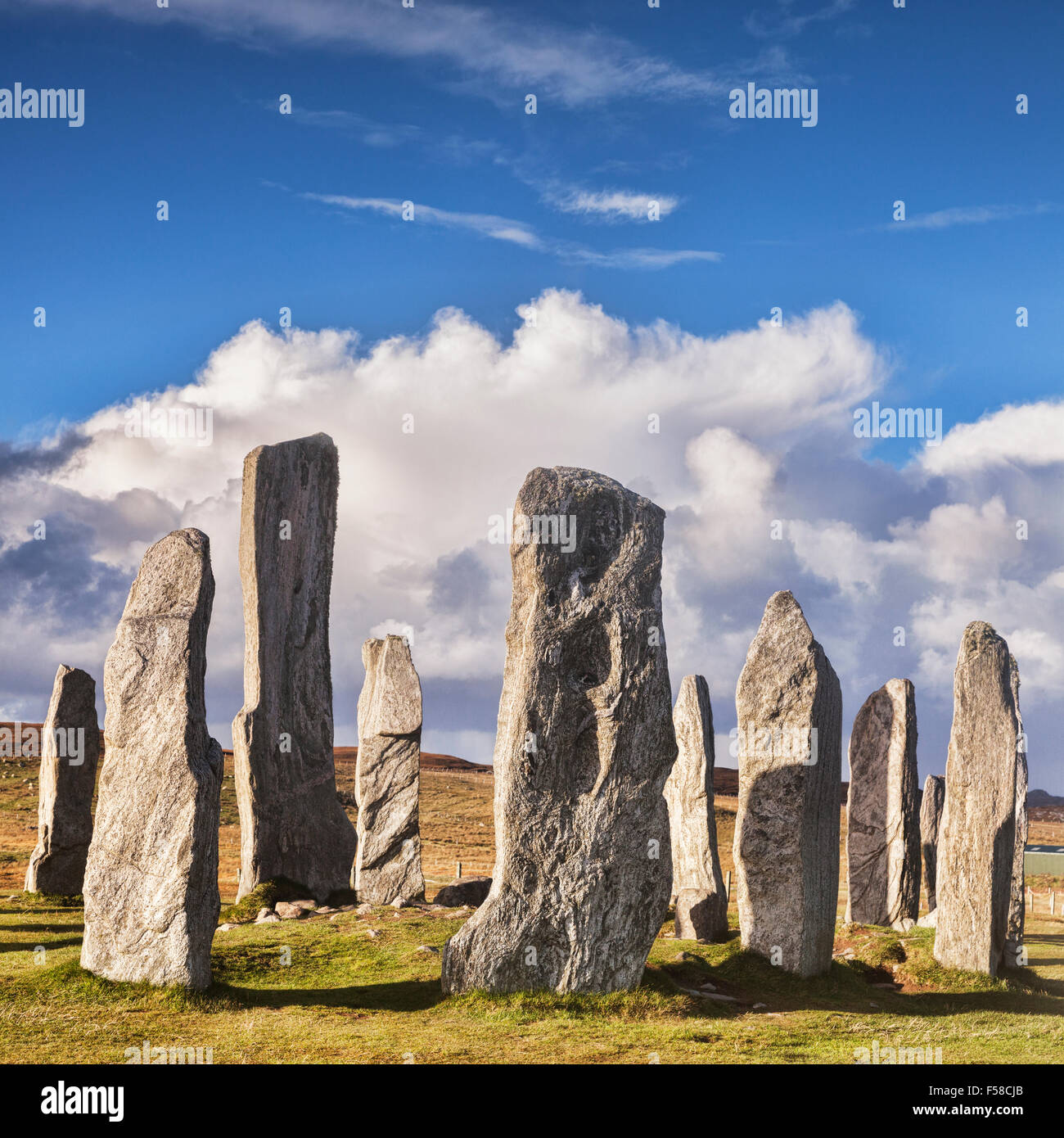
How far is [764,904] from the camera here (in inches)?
555

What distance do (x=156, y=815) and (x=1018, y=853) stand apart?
11790 mm

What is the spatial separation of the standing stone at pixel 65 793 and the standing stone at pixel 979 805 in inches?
538

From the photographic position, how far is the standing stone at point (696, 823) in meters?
17.3

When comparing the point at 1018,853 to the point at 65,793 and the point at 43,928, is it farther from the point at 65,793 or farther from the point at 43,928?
the point at 65,793

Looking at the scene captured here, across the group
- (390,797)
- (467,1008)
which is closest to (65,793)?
(390,797)

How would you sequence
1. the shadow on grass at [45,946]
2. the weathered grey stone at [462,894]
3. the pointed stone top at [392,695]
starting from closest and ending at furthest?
the shadow on grass at [45,946], the pointed stone top at [392,695], the weathered grey stone at [462,894]

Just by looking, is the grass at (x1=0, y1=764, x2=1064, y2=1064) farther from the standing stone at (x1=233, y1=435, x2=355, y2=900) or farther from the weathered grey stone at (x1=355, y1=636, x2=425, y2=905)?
the standing stone at (x1=233, y1=435, x2=355, y2=900)

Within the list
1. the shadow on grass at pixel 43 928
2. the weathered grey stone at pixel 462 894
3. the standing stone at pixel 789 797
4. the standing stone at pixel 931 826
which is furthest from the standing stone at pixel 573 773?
the standing stone at pixel 931 826

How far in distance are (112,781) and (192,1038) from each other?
2608 millimetres

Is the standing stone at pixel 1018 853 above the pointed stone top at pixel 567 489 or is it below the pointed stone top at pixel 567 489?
below

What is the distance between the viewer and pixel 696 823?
17.8 meters

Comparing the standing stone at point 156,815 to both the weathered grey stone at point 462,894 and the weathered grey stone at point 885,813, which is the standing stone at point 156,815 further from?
the weathered grey stone at point 885,813

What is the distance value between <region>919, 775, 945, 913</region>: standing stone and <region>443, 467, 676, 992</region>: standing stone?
11.8 meters
